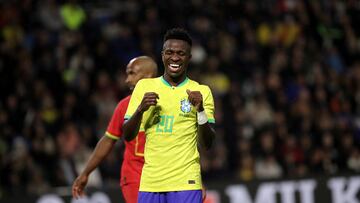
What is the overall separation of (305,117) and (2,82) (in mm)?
5375

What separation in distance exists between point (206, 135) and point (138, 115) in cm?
51

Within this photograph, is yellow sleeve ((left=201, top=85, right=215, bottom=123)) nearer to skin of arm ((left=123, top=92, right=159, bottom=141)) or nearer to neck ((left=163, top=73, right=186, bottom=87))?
neck ((left=163, top=73, right=186, bottom=87))

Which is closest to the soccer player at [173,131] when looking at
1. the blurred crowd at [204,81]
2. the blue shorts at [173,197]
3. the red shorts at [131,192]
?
the blue shorts at [173,197]

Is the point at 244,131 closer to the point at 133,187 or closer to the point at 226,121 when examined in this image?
the point at 226,121

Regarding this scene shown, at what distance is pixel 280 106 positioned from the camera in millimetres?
15297

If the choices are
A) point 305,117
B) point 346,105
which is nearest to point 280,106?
point 305,117

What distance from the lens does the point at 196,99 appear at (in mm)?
5801

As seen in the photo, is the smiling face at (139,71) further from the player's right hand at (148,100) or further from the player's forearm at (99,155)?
the player's right hand at (148,100)

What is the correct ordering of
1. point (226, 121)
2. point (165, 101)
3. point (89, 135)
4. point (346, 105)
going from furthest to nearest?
point (346, 105)
point (226, 121)
point (89, 135)
point (165, 101)

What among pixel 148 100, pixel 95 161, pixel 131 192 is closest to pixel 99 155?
pixel 95 161

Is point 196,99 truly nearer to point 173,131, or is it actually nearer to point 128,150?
point 173,131

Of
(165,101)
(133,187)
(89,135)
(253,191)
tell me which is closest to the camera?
(165,101)

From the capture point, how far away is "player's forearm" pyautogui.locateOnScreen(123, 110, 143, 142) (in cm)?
590

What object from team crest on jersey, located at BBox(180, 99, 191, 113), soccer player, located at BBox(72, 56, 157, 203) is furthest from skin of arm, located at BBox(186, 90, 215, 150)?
soccer player, located at BBox(72, 56, 157, 203)
